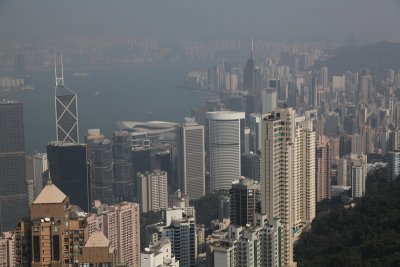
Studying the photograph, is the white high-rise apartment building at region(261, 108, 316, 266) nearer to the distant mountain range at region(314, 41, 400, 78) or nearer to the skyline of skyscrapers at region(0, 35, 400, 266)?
the skyline of skyscrapers at region(0, 35, 400, 266)

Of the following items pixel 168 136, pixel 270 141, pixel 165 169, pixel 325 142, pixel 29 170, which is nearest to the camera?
pixel 270 141

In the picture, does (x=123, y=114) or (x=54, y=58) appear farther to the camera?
(x=123, y=114)

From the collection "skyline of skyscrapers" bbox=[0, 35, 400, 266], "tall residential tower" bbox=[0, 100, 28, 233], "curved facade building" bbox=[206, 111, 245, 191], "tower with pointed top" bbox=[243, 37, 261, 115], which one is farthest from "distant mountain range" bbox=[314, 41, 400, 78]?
"tall residential tower" bbox=[0, 100, 28, 233]

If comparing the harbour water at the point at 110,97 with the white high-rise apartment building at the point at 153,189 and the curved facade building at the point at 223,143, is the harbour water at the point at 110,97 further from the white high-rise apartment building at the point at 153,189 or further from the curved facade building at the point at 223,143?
the white high-rise apartment building at the point at 153,189

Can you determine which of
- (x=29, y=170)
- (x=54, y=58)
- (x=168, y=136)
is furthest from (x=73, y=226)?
(x=168, y=136)

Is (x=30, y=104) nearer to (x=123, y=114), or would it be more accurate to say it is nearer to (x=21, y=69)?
(x=21, y=69)

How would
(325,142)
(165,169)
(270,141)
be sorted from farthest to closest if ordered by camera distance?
(165,169)
(325,142)
(270,141)

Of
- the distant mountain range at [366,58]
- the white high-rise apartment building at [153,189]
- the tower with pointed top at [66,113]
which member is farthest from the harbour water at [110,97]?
the distant mountain range at [366,58]
